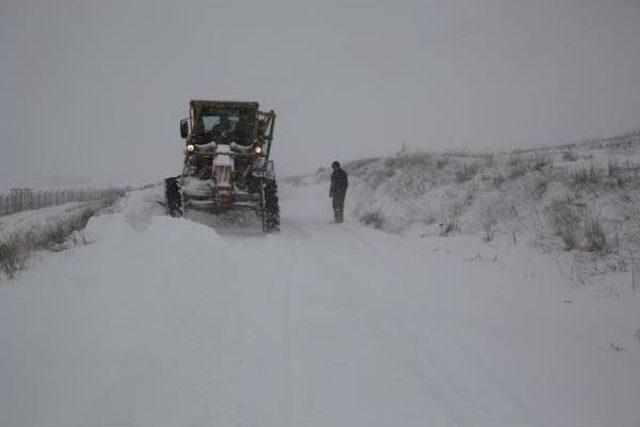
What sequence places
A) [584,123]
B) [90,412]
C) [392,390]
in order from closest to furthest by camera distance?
[90,412]
[392,390]
[584,123]

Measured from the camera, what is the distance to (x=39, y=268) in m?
6.14

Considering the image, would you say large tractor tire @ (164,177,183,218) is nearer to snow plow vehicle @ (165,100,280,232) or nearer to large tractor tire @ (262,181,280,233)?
snow plow vehicle @ (165,100,280,232)

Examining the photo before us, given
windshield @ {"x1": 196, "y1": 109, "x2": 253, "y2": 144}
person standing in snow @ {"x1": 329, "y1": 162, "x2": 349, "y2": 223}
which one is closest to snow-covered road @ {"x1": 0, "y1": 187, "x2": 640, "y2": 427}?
windshield @ {"x1": 196, "y1": 109, "x2": 253, "y2": 144}

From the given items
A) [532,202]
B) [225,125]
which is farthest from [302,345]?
[225,125]

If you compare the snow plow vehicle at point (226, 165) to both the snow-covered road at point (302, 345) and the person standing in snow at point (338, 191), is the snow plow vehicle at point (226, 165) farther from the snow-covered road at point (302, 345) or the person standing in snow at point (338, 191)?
the snow-covered road at point (302, 345)


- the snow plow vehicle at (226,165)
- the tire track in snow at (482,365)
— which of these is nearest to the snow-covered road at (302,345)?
the tire track in snow at (482,365)

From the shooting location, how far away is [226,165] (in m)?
10.8

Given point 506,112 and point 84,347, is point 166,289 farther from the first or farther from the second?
point 506,112

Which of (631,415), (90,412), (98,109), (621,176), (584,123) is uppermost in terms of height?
(98,109)

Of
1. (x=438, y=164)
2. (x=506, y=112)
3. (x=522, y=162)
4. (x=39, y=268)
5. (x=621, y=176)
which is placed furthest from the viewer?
(x=506, y=112)

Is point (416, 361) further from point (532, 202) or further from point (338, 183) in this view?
point (338, 183)

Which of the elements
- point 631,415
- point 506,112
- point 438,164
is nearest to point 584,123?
point 506,112

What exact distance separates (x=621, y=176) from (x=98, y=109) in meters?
155

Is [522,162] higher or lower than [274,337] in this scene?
higher
